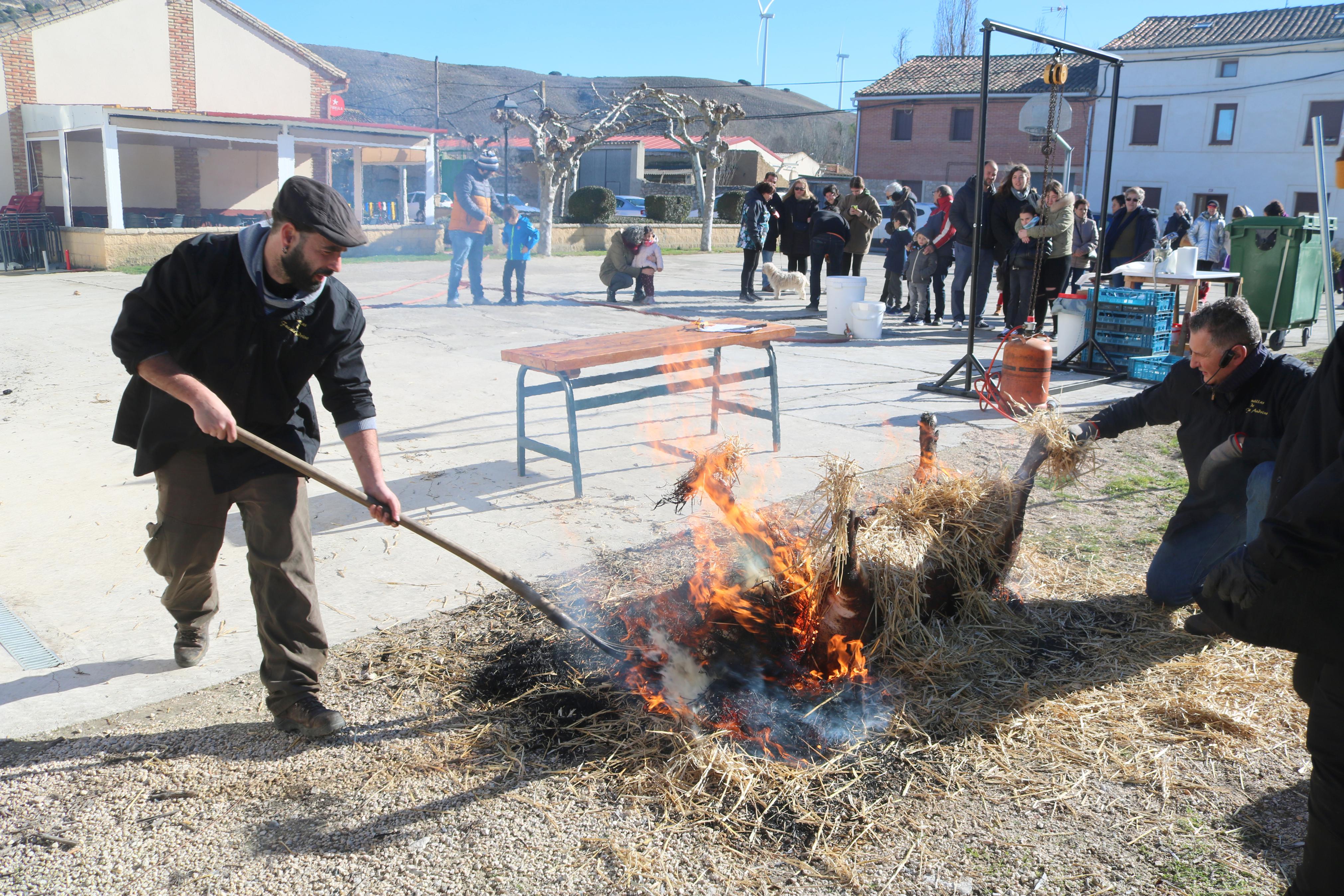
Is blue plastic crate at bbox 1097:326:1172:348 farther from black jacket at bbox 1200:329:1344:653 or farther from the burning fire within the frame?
black jacket at bbox 1200:329:1344:653

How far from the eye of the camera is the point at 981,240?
37.0 ft

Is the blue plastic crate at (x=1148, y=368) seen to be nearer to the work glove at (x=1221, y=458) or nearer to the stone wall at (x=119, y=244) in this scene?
the work glove at (x=1221, y=458)

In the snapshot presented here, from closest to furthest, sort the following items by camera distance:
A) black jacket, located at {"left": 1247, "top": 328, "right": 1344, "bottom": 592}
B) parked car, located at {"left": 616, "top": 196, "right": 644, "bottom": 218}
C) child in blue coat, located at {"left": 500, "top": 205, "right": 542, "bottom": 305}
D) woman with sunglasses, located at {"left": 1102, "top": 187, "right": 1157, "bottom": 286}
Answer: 1. black jacket, located at {"left": 1247, "top": 328, "right": 1344, "bottom": 592}
2. woman with sunglasses, located at {"left": 1102, "top": 187, "right": 1157, "bottom": 286}
3. child in blue coat, located at {"left": 500, "top": 205, "right": 542, "bottom": 305}
4. parked car, located at {"left": 616, "top": 196, "right": 644, "bottom": 218}

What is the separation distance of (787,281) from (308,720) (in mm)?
13286

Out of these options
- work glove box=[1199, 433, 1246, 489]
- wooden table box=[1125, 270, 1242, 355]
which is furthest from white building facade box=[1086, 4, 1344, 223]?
work glove box=[1199, 433, 1246, 489]

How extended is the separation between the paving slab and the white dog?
3.73 metres

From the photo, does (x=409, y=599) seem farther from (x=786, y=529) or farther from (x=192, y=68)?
(x=192, y=68)

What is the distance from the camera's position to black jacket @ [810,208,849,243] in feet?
44.7

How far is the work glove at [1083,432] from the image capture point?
4273 millimetres

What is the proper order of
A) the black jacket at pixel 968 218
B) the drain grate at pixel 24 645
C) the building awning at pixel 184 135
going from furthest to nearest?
Answer: the building awning at pixel 184 135
the black jacket at pixel 968 218
the drain grate at pixel 24 645

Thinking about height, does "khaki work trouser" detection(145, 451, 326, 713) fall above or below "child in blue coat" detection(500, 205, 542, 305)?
below

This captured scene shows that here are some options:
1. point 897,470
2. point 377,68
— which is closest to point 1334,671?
point 897,470

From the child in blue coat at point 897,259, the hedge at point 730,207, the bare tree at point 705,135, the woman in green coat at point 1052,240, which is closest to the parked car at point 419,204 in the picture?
the bare tree at point 705,135

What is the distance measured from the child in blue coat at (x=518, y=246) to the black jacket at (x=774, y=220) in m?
3.68
